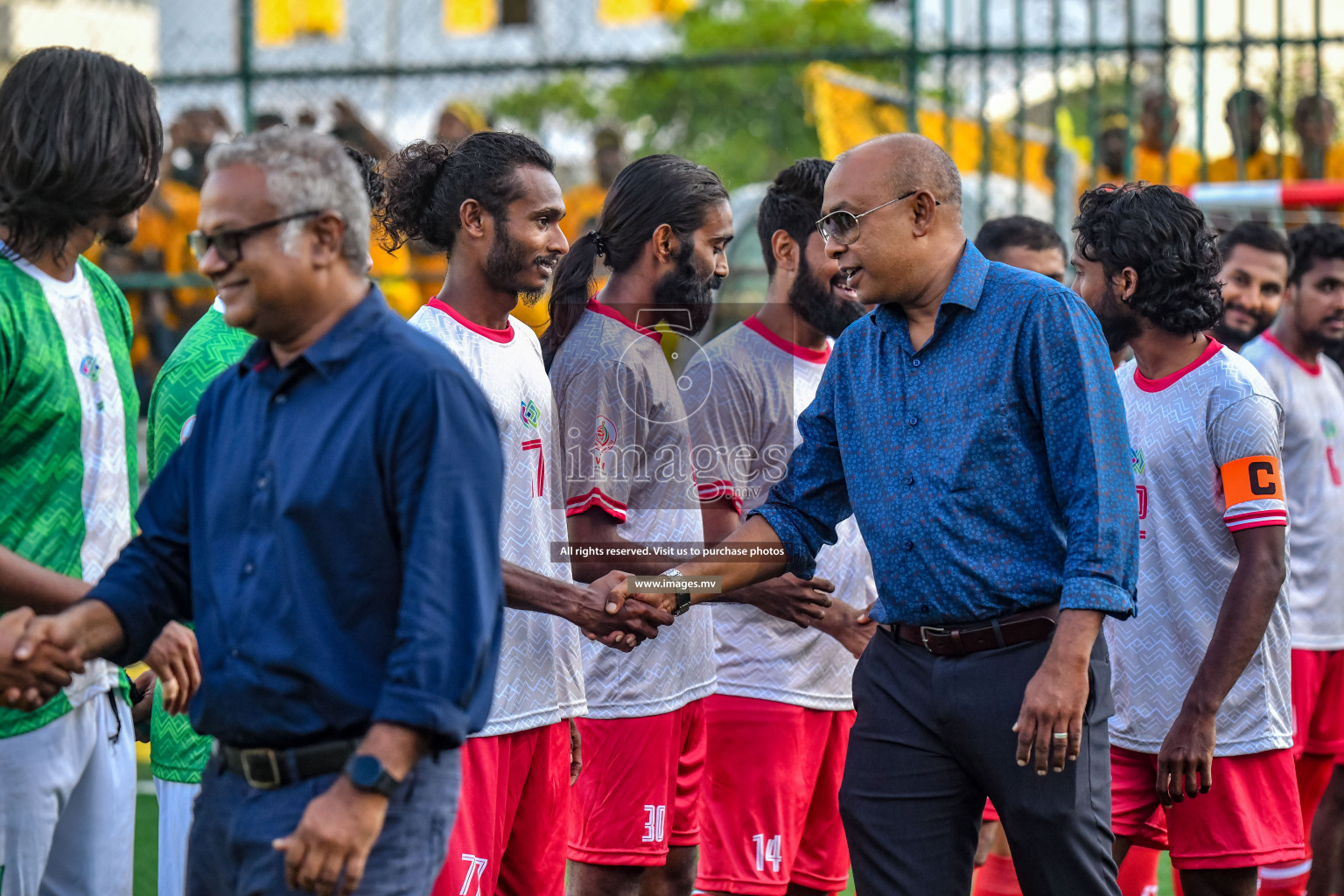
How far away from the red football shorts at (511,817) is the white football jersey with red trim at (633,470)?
1.29 feet

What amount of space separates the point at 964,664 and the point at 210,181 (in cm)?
192

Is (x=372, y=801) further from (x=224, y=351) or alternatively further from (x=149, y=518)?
(x=224, y=351)

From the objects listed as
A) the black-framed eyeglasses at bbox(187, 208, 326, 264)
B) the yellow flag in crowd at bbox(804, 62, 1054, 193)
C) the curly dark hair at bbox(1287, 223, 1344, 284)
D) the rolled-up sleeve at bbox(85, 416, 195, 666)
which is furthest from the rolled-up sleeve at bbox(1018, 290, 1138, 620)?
the yellow flag in crowd at bbox(804, 62, 1054, 193)

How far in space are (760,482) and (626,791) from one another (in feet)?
3.41

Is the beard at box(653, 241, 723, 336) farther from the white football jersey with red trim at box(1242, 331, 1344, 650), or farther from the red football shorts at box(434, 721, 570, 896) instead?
the white football jersey with red trim at box(1242, 331, 1344, 650)

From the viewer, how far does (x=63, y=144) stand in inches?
132

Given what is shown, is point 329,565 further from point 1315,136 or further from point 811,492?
point 1315,136

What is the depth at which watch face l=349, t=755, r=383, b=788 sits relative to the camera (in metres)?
2.45

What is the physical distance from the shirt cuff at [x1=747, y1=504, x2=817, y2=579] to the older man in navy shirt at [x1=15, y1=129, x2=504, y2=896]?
143 cm

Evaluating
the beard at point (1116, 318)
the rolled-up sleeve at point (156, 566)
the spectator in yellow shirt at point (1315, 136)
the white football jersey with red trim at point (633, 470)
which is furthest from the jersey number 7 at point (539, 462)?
the spectator in yellow shirt at point (1315, 136)

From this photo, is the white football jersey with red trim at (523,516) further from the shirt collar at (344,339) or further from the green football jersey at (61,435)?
the shirt collar at (344,339)

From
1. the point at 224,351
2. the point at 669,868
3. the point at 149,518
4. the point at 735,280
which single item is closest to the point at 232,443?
the point at 149,518

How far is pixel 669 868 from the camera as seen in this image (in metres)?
4.68

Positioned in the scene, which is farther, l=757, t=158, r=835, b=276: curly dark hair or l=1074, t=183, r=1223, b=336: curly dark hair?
l=757, t=158, r=835, b=276: curly dark hair
